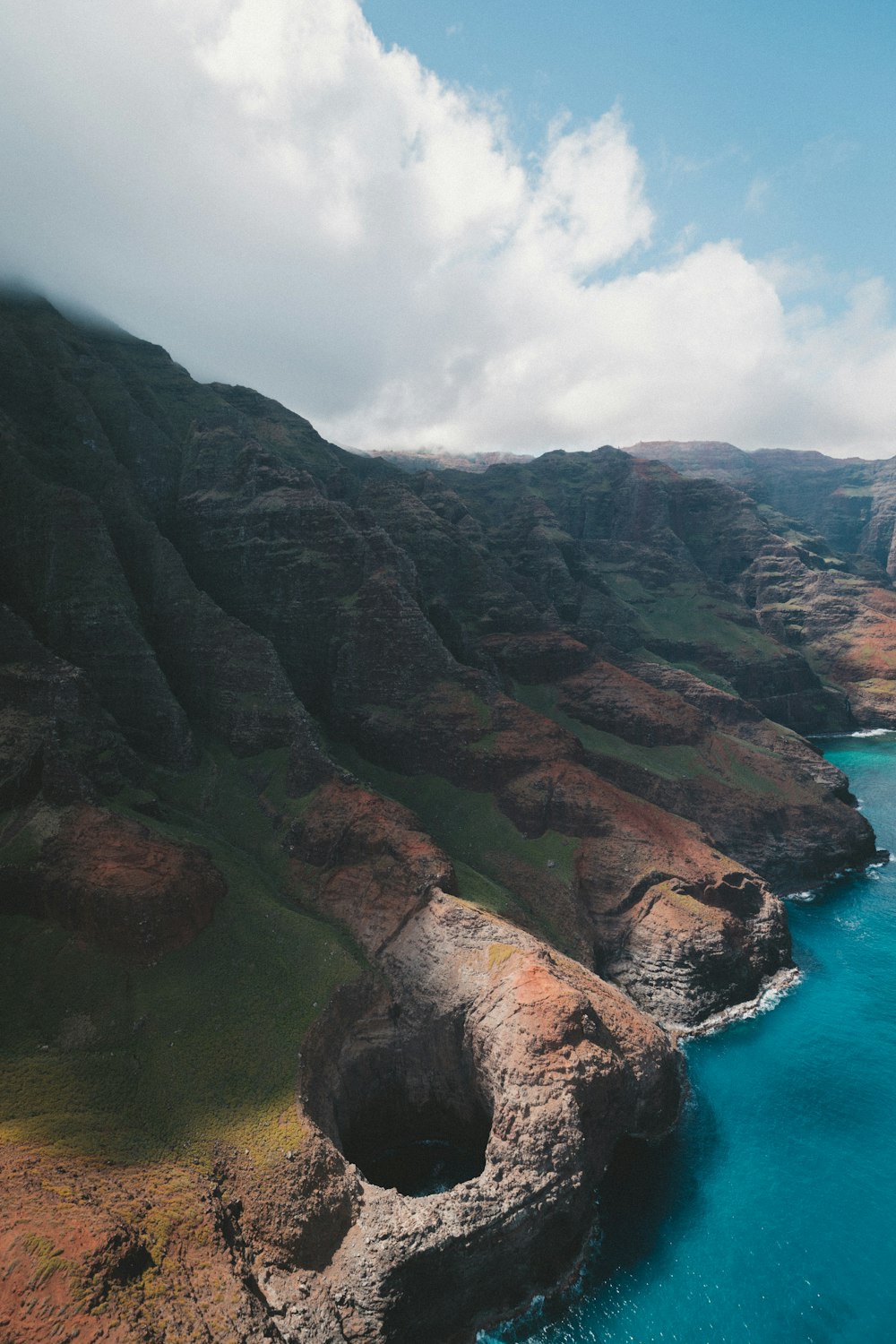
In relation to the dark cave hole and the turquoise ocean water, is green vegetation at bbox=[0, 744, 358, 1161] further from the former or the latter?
the turquoise ocean water

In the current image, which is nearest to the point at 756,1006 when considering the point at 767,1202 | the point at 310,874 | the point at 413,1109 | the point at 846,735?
the point at 767,1202

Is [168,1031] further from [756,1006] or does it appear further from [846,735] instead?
[846,735]

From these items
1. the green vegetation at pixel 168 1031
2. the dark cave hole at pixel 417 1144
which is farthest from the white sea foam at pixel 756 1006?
the green vegetation at pixel 168 1031

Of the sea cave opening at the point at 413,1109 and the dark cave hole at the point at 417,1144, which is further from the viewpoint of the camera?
the sea cave opening at the point at 413,1109

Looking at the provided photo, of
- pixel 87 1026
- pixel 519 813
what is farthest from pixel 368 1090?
pixel 519 813

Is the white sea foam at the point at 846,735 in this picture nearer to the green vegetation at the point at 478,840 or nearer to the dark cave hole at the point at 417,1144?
the green vegetation at the point at 478,840

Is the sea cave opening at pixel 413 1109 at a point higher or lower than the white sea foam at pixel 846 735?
lower

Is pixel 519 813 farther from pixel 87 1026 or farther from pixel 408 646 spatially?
pixel 87 1026
